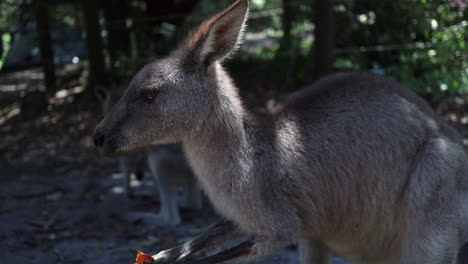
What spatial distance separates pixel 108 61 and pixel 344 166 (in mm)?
6882

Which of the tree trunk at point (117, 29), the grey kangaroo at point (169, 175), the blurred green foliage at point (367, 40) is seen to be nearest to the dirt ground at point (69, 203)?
the grey kangaroo at point (169, 175)

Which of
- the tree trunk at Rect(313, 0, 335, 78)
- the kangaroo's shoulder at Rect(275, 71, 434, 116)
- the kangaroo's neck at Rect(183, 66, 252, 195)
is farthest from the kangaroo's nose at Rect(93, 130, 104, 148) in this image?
the tree trunk at Rect(313, 0, 335, 78)

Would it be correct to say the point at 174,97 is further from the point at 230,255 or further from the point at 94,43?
the point at 94,43

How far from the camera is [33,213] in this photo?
568cm

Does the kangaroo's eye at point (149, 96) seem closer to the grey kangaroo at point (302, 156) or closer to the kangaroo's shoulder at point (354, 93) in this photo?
the grey kangaroo at point (302, 156)

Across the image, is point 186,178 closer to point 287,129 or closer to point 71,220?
point 71,220

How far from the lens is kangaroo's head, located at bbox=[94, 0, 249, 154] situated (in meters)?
3.07

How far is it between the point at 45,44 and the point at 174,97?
23.1 feet

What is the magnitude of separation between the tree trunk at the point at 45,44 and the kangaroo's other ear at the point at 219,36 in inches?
255

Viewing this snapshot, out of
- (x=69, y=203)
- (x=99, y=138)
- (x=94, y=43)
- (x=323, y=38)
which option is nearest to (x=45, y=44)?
(x=94, y=43)

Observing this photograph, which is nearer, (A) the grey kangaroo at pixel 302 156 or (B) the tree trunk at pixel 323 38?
(A) the grey kangaroo at pixel 302 156

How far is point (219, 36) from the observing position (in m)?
3.09

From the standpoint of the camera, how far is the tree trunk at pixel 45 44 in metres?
9.19

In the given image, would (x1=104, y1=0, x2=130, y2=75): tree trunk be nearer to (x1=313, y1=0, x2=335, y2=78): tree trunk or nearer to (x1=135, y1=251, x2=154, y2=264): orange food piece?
(x1=313, y1=0, x2=335, y2=78): tree trunk
